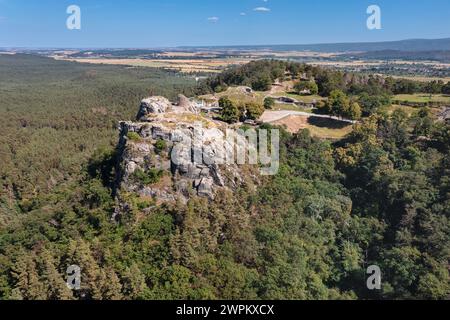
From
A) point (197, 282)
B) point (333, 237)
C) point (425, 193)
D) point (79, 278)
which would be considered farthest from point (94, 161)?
point (425, 193)

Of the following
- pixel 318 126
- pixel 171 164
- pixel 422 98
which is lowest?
pixel 171 164

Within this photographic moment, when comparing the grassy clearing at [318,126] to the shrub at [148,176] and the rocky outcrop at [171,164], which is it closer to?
the rocky outcrop at [171,164]

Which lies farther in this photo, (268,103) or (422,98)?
(422,98)

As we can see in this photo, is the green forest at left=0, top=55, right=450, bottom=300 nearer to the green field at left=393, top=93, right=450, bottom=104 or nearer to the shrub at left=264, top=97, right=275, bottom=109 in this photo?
the green field at left=393, top=93, right=450, bottom=104

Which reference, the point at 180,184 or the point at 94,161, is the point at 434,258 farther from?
the point at 94,161

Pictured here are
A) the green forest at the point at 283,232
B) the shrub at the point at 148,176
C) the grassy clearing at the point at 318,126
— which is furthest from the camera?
the grassy clearing at the point at 318,126

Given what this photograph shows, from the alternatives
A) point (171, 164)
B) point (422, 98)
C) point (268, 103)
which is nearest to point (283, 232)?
point (171, 164)

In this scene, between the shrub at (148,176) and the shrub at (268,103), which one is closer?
the shrub at (148,176)

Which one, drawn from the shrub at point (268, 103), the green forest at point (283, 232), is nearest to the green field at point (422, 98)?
the green forest at point (283, 232)

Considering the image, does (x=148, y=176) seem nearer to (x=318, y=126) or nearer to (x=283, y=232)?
(x=283, y=232)
